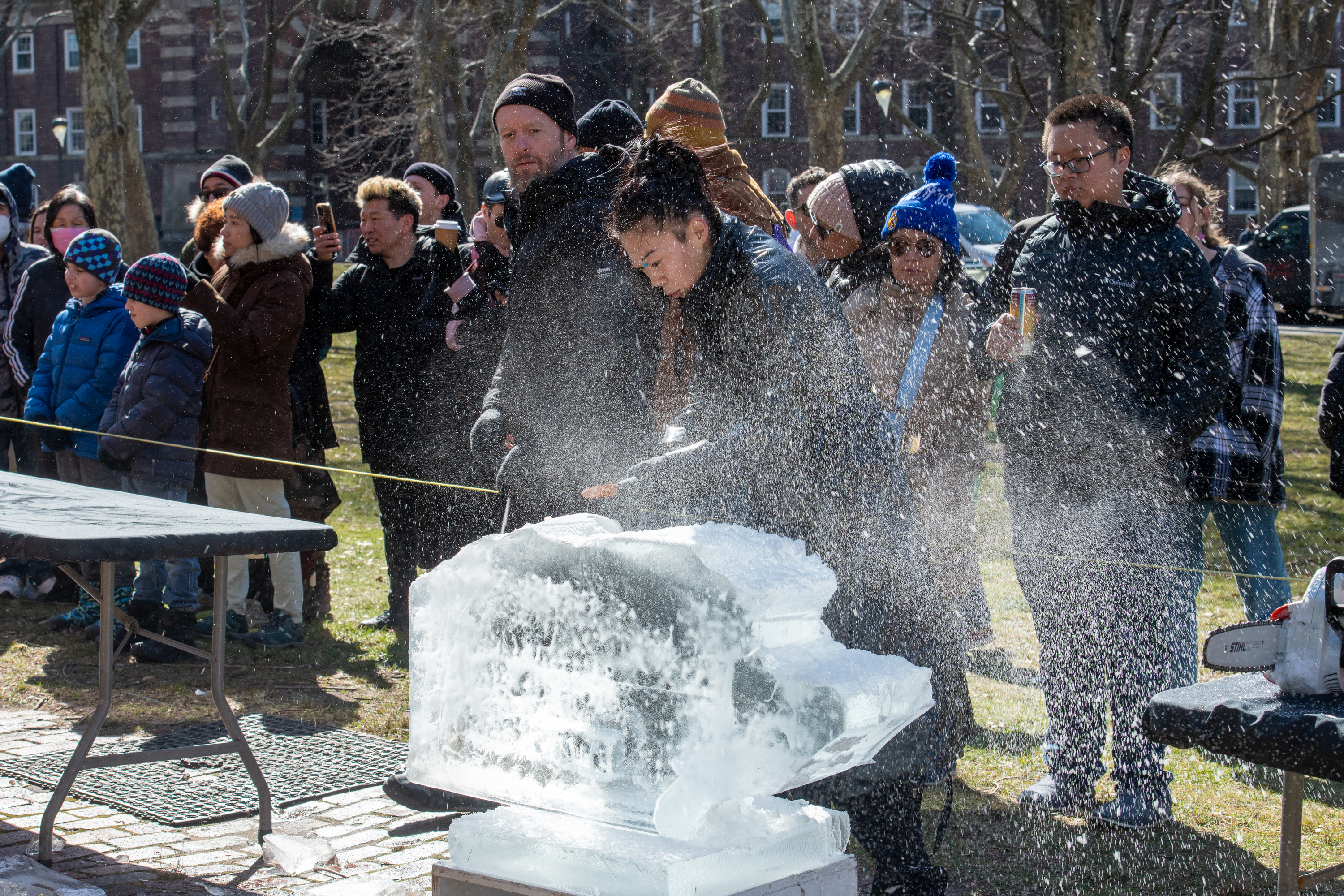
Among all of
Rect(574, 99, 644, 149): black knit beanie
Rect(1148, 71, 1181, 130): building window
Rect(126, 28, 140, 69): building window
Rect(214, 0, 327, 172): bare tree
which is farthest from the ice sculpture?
Rect(126, 28, 140, 69): building window

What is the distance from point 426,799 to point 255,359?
2.76 metres

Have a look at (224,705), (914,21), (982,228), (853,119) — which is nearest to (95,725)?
(224,705)

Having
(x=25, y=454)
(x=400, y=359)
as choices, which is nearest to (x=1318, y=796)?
(x=400, y=359)

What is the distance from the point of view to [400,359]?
5.98 m

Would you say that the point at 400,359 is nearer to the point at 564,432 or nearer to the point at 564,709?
the point at 564,432

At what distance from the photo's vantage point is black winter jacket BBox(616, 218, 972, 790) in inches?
110

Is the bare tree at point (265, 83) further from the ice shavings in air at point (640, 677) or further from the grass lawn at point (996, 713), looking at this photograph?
the ice shavings in air at point (640, 677)

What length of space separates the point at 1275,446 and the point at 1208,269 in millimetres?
1409

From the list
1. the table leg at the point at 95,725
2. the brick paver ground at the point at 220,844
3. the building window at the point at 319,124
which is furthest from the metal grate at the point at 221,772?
the building window at the point at 319,124

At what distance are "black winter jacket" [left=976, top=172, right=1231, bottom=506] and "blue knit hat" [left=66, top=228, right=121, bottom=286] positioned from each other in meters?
4.42

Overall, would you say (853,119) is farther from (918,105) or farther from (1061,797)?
(1061,797)

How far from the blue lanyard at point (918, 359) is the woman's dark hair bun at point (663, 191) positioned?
162cm

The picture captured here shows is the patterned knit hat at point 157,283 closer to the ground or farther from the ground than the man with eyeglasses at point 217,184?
closer to the ground

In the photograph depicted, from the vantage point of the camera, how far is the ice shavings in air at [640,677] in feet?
6.86
